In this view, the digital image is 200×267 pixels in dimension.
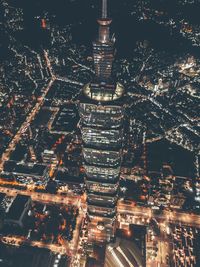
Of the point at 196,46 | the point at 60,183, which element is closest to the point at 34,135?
the point at 60,183

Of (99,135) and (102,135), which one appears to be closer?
(102,135)

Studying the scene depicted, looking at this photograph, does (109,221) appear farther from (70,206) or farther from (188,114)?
→ (188,114)

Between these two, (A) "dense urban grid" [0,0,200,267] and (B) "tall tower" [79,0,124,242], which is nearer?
(B) "tall tower" [79,0,124,242]

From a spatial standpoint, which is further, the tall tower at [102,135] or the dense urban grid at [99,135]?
the dense urban grid at [99,135]
